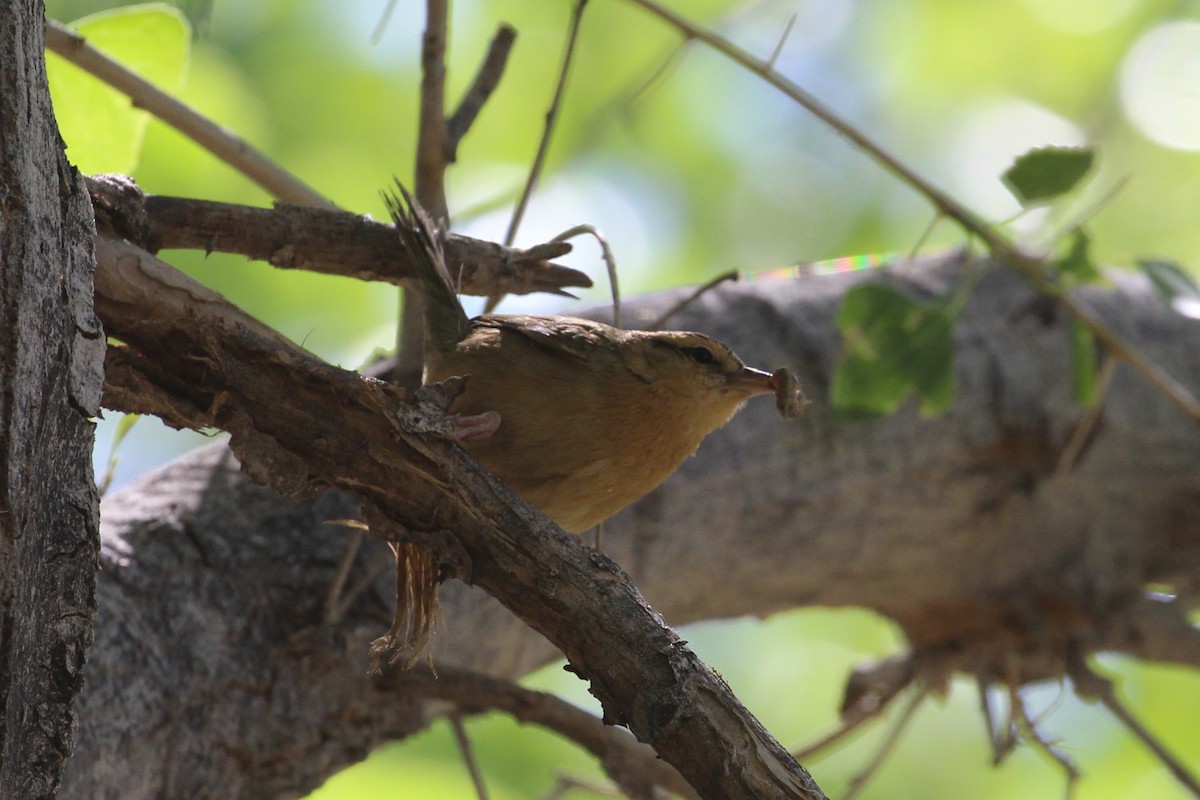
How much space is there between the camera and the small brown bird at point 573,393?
7.38ft

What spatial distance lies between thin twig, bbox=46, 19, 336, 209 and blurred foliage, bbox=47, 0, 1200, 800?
244cm

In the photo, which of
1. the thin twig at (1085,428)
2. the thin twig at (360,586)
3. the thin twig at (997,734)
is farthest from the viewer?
the thin twig at (1085,428)

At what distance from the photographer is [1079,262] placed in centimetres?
309

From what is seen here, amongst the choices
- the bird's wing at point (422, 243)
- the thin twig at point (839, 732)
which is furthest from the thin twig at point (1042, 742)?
the bird's wing at point (422, 243)

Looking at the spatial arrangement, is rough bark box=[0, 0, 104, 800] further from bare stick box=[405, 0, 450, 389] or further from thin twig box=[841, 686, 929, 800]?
thin twig box=[841, 686, 929, 800]

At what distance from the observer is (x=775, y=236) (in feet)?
21.5

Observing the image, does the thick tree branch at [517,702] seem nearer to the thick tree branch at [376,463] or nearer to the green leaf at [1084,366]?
the thick tree branch at [376,463]

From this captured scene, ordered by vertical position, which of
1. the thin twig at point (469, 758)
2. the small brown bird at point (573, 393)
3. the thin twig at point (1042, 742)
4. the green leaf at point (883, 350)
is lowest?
the thin twig at point (469, 758)

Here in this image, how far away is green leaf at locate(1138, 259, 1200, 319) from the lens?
3.25 meters

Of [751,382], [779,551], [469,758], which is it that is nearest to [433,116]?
[751,382]

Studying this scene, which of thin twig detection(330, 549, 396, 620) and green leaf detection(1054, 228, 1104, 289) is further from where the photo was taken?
green leaf detection(1054, 228, 1104, 289)

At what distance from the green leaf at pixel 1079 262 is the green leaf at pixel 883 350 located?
14.8 inches

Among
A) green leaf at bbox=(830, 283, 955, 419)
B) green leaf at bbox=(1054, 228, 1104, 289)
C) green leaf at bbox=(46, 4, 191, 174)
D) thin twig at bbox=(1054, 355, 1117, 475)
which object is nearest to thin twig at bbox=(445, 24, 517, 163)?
green leaf at bbox=(46, 4, 191, 174)

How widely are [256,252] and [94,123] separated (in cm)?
86
